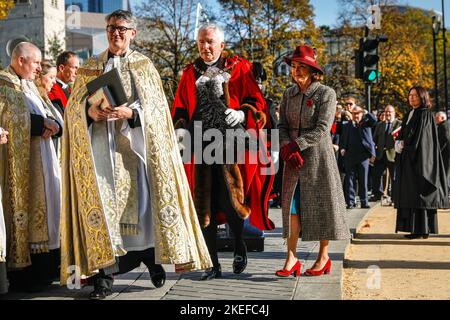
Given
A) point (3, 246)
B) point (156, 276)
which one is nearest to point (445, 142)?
point (156, 276)

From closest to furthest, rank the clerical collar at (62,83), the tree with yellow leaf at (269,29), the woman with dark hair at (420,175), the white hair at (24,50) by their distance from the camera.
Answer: the white hair at (24,50), the clerical collar at (62,83), the woman with dark hair at (420,175), the tree with yellow leaf at (269,29)

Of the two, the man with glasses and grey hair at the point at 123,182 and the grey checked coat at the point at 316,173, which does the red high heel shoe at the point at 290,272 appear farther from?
the man with glasses and grey hair at the point at 123,182

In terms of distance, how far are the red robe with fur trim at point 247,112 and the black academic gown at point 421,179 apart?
351 centimetres

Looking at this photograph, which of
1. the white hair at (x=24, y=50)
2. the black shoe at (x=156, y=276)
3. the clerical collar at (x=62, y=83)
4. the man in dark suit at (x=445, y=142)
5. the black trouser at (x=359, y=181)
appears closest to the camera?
the black shoe at (x=156, y=276)

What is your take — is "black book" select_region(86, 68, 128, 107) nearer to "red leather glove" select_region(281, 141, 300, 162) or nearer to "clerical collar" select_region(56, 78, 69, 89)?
"red leather glove" select_region(281, 141, 300, 162)

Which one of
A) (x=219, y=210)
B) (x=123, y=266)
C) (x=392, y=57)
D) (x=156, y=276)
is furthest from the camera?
(x=392, y=57)

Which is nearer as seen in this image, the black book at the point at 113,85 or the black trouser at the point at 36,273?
the black book at the point at 113,85

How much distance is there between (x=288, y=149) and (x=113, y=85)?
1.64 m

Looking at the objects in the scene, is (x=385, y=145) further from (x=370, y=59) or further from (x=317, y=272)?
(x=317, y=272)

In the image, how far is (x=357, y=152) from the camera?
13680mm

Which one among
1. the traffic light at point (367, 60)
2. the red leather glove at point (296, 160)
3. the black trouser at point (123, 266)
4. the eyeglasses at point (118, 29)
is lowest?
the black trouser at point (123, 266)

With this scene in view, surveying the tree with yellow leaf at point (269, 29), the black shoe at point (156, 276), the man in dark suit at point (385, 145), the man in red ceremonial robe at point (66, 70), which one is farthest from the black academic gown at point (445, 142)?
the tree with yellow leaf at point (269, 29)

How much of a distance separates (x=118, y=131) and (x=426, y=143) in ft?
16.5

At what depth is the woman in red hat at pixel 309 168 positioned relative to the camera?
20.2 feet
